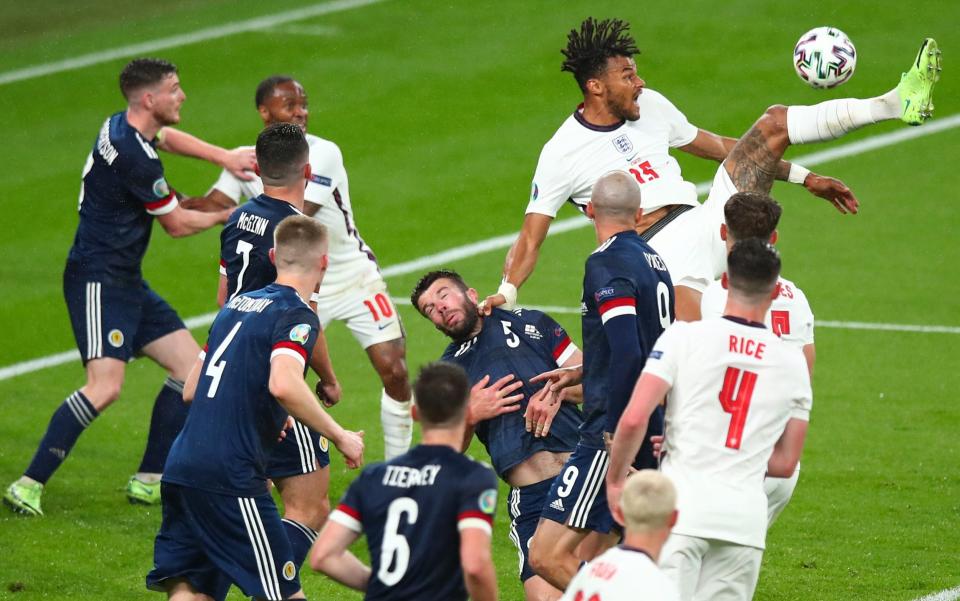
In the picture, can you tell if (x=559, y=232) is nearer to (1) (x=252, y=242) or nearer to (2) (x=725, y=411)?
(1) (x=252, y=242)

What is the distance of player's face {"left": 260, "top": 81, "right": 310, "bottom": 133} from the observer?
1048cm

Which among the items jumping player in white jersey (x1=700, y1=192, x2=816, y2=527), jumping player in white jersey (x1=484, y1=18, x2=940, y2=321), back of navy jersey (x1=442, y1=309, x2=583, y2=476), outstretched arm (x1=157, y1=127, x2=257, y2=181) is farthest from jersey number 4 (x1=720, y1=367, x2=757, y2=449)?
outstretched arm (x1=157, y1=127, x2=257, y2=181)

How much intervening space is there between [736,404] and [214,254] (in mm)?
10754

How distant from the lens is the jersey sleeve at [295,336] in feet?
21.8

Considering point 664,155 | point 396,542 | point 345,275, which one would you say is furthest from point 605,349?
point 345,275

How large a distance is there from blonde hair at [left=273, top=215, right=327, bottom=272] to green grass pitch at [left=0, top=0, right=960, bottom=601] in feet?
8.18

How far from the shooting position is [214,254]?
16.2 m

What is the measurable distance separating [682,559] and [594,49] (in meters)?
3.99

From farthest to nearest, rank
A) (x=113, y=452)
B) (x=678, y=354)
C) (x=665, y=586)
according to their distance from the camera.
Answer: (x=113, y=452) < (x=678, y=354) < (x=665, y=586)

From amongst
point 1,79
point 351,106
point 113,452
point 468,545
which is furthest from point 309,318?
point 1,79

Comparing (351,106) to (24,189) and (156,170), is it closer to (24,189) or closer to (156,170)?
(24,189)

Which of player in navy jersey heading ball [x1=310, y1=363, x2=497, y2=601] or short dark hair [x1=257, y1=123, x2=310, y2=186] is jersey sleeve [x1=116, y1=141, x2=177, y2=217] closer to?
short dark hair [x1=257, y1=123, x2=310, y2=186]

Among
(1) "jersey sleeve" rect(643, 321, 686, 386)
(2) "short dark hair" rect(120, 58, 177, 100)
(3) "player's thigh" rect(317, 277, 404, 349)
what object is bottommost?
→ (1) "jersey sleeve" rect(643, 321, 686, 386)

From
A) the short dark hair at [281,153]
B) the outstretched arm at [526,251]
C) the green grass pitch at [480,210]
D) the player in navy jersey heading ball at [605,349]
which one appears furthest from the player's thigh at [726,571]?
the short dark hair at [281,153]
